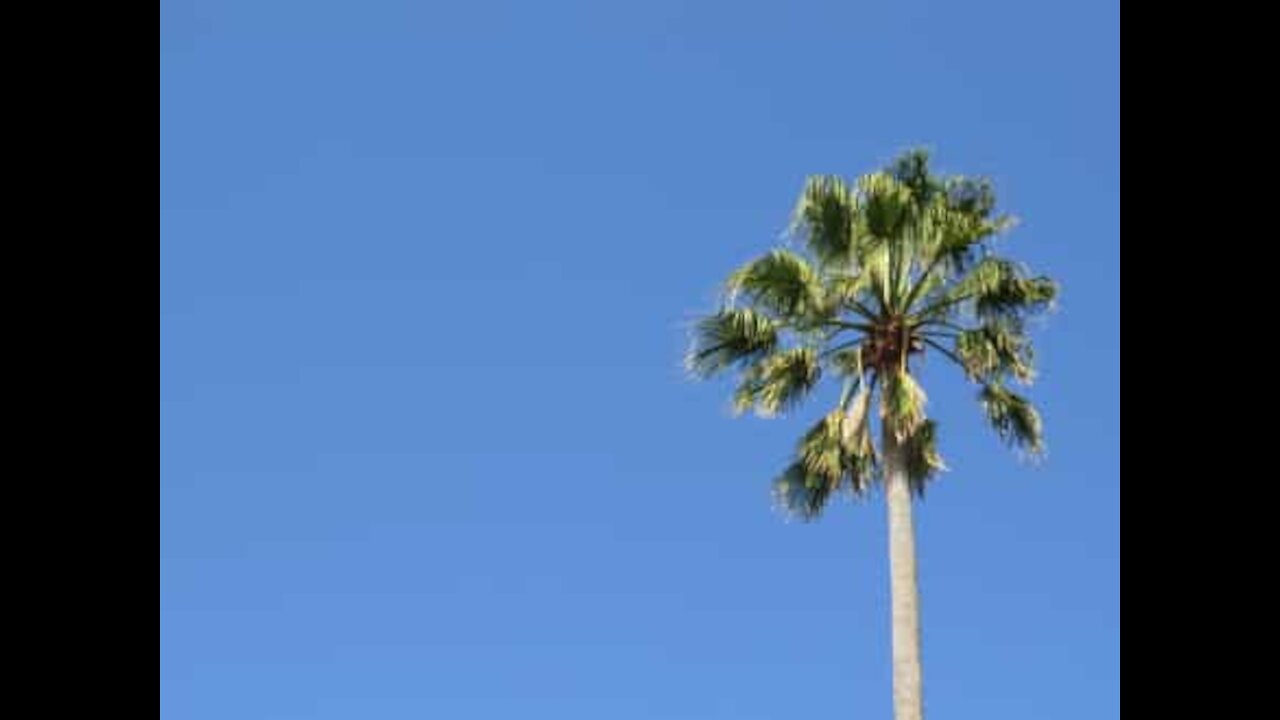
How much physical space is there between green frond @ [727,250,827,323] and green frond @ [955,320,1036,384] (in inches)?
58.6

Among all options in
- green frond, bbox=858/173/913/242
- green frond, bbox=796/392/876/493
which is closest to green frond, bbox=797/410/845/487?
green frond, bbox=796/392/876/493

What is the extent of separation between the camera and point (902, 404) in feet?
60.7

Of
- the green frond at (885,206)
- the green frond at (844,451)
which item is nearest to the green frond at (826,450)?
the green frond at (844,451)

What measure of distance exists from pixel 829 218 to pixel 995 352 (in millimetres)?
2193

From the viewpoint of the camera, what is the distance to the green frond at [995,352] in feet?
62.7

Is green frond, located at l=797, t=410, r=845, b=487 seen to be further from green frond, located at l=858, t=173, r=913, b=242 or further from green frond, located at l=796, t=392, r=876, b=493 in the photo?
green frond, located at l=858, t=173, r=913, b=242

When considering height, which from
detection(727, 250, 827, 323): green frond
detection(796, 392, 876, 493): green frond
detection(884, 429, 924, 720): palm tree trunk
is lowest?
detection(884, 429, 924, 720): palm tree trunk

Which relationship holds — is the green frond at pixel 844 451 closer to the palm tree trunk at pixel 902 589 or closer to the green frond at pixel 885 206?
the palm tree trunk at pixel 902 589

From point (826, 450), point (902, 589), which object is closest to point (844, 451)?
point (826, 450)

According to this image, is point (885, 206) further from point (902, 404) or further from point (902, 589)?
point (902, 589)

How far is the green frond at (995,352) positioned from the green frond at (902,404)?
31.0 inches

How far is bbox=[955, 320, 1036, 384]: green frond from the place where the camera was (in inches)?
752
